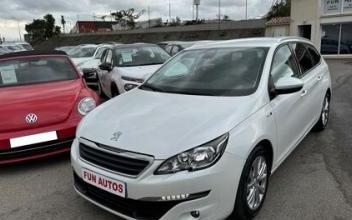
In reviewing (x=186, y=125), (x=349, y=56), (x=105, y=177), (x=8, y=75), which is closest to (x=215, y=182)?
(x=186, y=125)

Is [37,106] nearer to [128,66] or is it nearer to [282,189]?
[282,189]

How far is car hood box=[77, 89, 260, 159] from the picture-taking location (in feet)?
10.3

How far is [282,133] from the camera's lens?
13.5ft

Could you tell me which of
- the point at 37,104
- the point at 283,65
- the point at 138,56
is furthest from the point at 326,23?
the point at 37,104

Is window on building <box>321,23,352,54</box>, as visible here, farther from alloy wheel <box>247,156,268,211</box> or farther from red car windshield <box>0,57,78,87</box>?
alloy wheel <box>247,156,268,211</box>

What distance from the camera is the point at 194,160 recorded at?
3041 mm

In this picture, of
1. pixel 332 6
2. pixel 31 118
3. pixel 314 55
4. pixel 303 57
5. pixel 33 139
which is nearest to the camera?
pixel 33 139

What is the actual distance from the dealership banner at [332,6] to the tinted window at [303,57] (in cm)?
2130

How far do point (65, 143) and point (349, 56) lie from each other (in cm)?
2277

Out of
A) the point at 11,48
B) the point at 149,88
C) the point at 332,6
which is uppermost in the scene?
the point at 332,6

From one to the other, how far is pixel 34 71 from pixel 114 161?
3537 millimetres

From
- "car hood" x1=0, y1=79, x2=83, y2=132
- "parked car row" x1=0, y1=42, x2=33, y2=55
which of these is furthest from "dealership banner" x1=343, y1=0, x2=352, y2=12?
"car hood" x1=0, y1=79, x2=83, y2=132

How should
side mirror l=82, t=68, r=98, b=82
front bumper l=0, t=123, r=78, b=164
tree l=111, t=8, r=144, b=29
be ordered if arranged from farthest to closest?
tree l=111, t=8, r=144, b=29 → side mirror l=82, t=68, r=98, b=82 → front bumper l=0, t=123, r=78, b=164

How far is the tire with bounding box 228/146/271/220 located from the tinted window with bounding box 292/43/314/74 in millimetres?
1900
